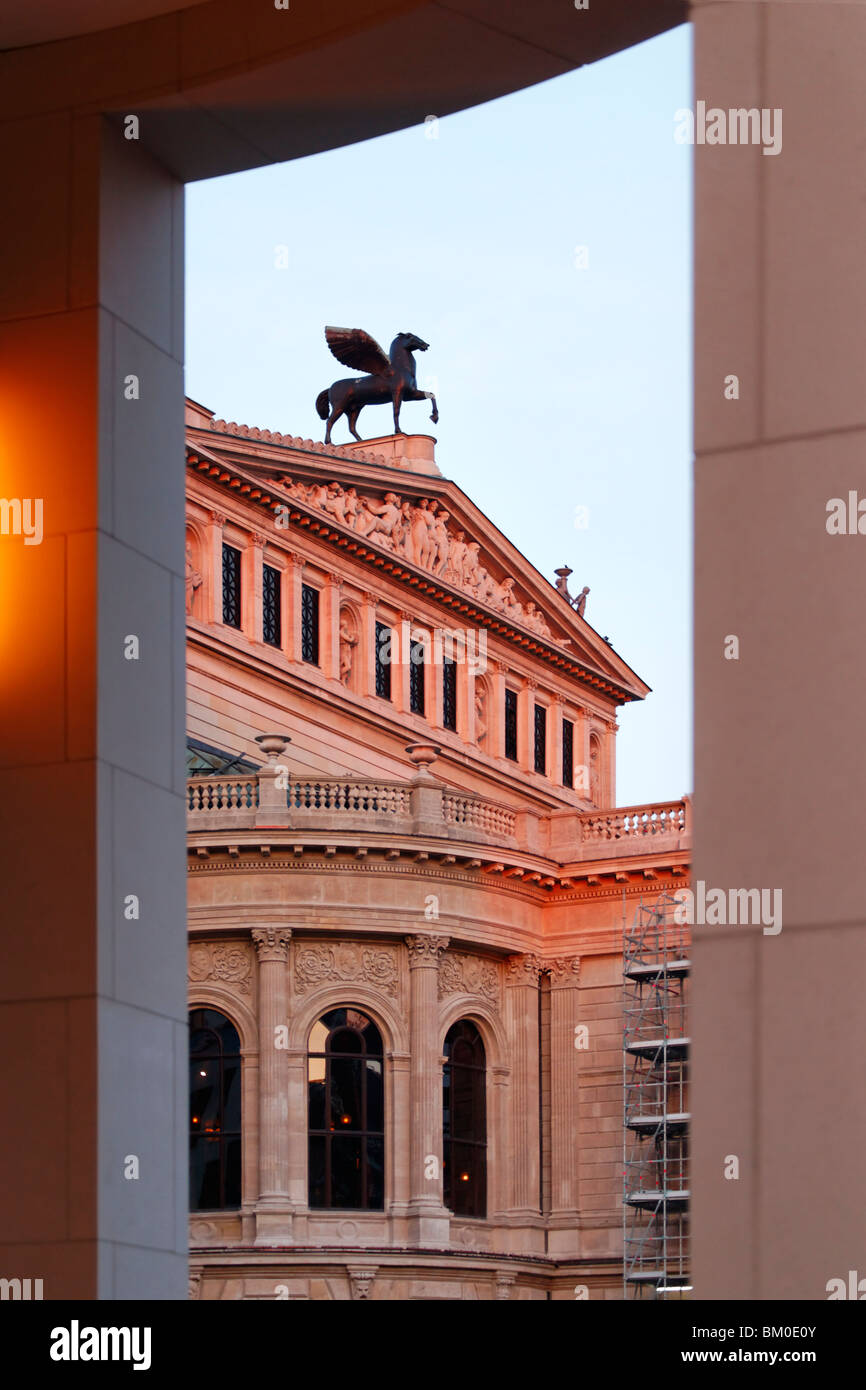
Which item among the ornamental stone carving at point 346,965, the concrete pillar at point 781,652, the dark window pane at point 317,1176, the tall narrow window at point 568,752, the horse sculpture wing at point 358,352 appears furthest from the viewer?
the tall narrow window at point 568,752

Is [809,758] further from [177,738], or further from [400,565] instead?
[400,565]

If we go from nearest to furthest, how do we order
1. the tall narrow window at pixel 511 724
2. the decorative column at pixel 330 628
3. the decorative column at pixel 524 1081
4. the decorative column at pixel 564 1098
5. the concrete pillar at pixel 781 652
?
the concrete pillar at pixel 781 652 < the decorative column at pixel 524 1081 < the decorative column at pixel 564 1098 < the decorative column at pixel 330 628 < the tall narrow window at pixel 511 724

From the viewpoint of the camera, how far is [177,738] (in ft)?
18.1

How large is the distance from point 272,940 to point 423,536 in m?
17.0

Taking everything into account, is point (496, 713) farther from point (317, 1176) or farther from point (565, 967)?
point (317, 1176)

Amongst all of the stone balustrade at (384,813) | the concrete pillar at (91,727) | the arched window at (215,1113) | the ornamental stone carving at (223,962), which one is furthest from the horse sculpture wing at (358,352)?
the concrete pillar at (91,727)

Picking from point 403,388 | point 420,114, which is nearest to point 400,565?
point 403,388

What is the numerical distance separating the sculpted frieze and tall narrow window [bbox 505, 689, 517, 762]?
6.02 feet

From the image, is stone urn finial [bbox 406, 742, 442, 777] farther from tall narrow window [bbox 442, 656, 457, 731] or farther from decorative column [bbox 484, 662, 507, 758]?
decorative column [bbox 484, 662, 507, 758]

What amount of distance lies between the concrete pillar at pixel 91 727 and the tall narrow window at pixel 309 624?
41098 mm

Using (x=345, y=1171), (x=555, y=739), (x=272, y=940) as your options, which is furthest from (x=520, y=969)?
(x=555, y=739)

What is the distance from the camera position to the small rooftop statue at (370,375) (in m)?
53.4

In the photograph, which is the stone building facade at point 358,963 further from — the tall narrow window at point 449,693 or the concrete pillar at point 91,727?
the concrete pillar at point 91,727
